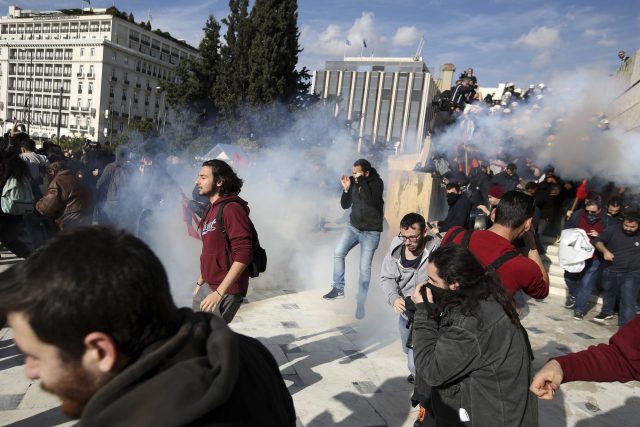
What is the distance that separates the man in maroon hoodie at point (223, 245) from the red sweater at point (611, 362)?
201 centimetres

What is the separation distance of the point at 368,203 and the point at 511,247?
3103 millimetres

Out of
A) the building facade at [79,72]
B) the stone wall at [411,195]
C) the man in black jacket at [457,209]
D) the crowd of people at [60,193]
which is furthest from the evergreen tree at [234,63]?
the building facade at [79,72]

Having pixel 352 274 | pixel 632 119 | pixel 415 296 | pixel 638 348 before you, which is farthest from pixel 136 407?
pixel 632 119

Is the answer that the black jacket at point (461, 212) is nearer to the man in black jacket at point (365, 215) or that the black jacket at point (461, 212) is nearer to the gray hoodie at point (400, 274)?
the man in black jacket at point (365, 215)

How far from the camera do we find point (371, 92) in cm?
9288

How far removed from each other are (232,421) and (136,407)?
21 cm

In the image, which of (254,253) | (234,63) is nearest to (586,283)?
(254,253)

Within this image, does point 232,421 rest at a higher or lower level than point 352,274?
higher

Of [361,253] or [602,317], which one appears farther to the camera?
[602,317]

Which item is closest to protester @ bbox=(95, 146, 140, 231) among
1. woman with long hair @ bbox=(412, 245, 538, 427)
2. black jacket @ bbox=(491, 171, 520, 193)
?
woman with long hair @ bbox=(412, 245, 538, 427)

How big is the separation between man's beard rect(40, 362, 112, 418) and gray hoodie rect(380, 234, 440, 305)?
303cm

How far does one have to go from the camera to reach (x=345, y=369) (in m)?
4.25

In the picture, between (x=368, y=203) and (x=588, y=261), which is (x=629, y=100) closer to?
(x=588, y=261)

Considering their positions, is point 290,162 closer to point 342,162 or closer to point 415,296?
point 342,162
